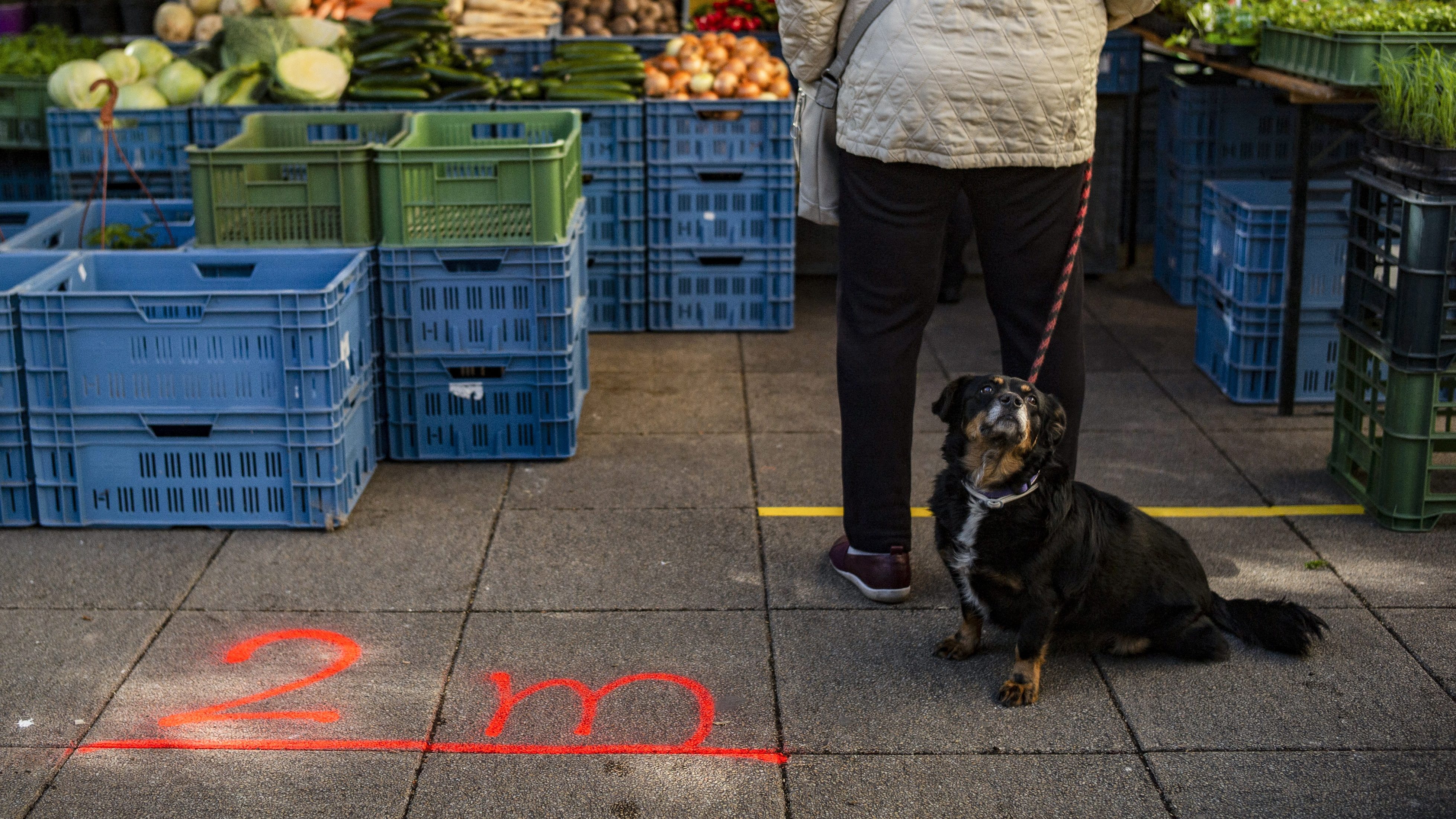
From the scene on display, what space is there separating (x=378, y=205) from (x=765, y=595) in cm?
Result: 233

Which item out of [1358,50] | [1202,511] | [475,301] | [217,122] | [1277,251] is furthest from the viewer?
[217,122]

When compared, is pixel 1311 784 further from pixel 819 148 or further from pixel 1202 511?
pixel 819 148

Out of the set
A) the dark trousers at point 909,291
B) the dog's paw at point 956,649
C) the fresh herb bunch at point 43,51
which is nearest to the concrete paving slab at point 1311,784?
the dog's paw at point 956,649

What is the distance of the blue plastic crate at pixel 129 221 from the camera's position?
616 cm

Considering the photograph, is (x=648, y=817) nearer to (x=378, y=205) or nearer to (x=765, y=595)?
(x=765, y=595)

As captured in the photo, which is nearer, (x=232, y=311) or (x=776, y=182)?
(x=232, y=311)

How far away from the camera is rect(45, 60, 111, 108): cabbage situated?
7.41m

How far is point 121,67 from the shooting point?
7.82 m

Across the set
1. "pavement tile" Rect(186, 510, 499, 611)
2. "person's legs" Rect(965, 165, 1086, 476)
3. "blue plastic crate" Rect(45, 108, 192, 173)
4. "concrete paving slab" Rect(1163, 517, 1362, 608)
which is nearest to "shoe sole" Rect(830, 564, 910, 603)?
"person's legs" Rect(965, 165, 1086, 476)

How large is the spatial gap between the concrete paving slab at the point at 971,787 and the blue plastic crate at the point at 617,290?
429 centimetres

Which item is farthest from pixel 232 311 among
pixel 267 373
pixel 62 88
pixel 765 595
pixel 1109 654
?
pixel 62 88

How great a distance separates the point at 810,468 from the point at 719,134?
2382 millimetres

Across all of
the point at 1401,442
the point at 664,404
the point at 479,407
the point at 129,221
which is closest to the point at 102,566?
the point at 479,407

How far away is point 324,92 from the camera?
7.62 meters
